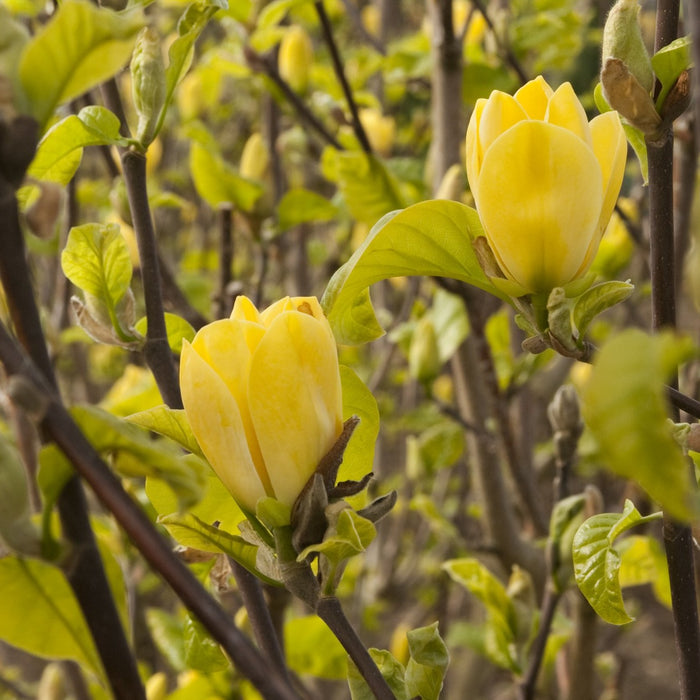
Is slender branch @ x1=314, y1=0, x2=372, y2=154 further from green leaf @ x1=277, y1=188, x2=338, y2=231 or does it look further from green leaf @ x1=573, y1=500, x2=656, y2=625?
green leaf @ x1=573, y1=500, x2=656, y2=625

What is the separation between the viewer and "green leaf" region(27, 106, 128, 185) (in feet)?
1.60

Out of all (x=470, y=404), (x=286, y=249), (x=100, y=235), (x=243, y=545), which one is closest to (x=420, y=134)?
Result: (x=286, y=249)

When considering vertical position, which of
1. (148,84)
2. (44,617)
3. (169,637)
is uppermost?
(148,84)

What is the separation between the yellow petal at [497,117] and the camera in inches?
16.3

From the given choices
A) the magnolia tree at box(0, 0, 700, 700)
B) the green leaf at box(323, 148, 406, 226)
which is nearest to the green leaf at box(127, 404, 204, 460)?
the magnolia tree at box(0, 0, 700, 700)

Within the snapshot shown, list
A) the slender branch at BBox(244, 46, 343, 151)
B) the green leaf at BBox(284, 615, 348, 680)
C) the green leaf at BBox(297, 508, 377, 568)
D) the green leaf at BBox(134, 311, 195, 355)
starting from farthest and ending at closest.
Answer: the slender branch at BBox(244, 46, 343, 151), the green leaf at BBox(284, 615, 348, 680), the green leaf at BBox(134, 311, 195, 355), the green leaf at BBox(297, 508, 377, 568)

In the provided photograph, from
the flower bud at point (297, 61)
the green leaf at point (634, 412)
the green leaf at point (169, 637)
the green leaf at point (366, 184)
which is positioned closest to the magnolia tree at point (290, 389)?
the green leaf at point (634, 412)

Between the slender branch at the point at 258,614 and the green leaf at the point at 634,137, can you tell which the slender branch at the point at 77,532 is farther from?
the green leaf at the point at 634,137

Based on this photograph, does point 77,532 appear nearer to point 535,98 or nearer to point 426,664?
point 426,664

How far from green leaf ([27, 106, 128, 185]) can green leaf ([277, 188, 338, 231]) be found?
0.55 meters

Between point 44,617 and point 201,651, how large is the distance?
5.3 inches

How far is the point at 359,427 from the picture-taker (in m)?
0.48

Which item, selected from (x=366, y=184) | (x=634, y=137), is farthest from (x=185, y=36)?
(x=366, y=184)

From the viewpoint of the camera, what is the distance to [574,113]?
0.41 meters
